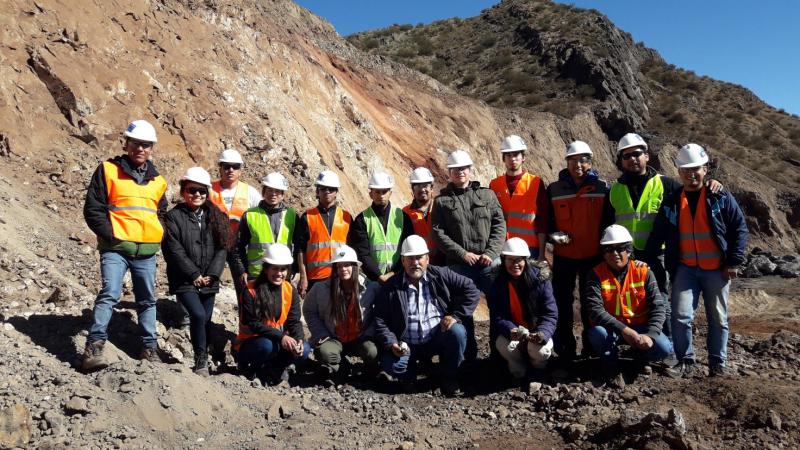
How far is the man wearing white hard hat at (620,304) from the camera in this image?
6039 millimetres

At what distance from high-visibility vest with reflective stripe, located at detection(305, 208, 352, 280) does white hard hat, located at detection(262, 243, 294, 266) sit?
0.63m

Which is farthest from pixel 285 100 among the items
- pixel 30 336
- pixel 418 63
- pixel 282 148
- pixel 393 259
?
pixel 418 63

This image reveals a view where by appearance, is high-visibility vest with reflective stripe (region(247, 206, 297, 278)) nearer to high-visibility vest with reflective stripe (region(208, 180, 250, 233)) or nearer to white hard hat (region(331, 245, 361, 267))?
high-visibility vest with reflective stripe (region(208, 180, 250, 233))

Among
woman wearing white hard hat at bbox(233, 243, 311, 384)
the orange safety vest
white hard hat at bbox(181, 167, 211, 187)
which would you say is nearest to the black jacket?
white hard hat at bbox(181, 167, 211, 187)

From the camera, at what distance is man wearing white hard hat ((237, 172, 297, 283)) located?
671 cm

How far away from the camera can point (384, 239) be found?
Answer: 22.3ft

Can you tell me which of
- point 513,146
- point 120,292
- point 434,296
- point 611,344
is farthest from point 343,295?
point 611,344

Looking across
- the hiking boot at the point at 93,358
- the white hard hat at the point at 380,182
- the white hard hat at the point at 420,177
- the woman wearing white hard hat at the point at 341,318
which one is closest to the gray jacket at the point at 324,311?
the woman wearing white hard hat at the point at 341,318

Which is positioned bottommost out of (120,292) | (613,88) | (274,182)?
(120,292)

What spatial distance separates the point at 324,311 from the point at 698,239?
371 cm

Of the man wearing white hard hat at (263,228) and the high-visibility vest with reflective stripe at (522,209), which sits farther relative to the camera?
the high-visibility vest with reflective stripe at (522,209)

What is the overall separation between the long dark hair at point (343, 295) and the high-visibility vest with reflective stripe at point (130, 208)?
1.72 m

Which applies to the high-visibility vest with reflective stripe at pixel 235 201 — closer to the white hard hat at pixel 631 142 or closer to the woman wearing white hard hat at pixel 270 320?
the woman wearing white hard hat at pixel 270 320

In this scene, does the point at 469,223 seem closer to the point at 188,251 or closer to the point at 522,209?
the point at 522,209
